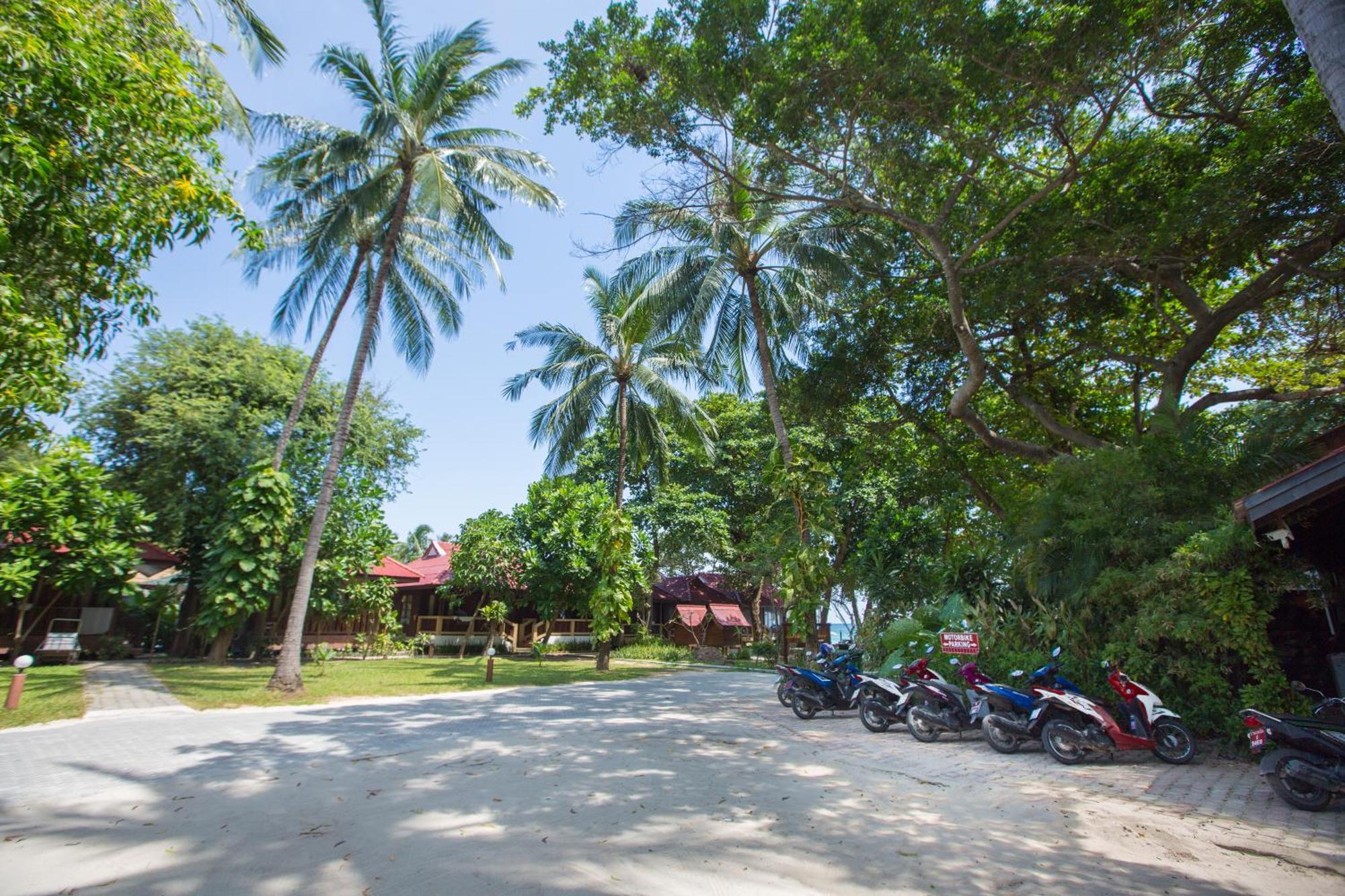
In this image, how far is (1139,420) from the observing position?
12875mm

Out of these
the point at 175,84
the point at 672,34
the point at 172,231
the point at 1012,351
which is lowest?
the point at 172,231

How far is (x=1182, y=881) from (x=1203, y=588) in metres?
4.26

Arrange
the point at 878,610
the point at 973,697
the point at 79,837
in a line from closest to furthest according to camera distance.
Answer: the point at 79,837, the point at 973,697, the point at 878,610

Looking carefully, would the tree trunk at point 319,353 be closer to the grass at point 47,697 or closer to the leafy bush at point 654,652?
the grass at point 47,697

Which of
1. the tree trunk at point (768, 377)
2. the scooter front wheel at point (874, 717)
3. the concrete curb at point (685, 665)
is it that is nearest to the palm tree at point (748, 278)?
the tree trunk at point (768, 377)

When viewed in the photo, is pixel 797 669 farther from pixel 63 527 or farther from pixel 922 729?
pixel 63 527

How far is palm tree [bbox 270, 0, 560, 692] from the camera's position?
12.0 metres

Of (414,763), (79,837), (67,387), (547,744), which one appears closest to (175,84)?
(67,387)

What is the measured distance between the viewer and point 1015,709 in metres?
7.34

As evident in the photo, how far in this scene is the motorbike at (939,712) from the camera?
7.95 metres

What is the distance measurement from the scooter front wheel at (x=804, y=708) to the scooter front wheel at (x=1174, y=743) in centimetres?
427

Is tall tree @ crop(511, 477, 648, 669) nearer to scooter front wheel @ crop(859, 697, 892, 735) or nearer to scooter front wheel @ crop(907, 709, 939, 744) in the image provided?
scooter front wheel @ crop(859, 697, 892, 735)

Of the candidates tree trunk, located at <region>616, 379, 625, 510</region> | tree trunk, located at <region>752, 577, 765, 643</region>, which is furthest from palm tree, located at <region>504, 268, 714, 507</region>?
tree trunk, located at <region>752, 577, 765, 643</region>

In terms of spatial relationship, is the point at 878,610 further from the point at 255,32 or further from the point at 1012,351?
the point at 255,32
